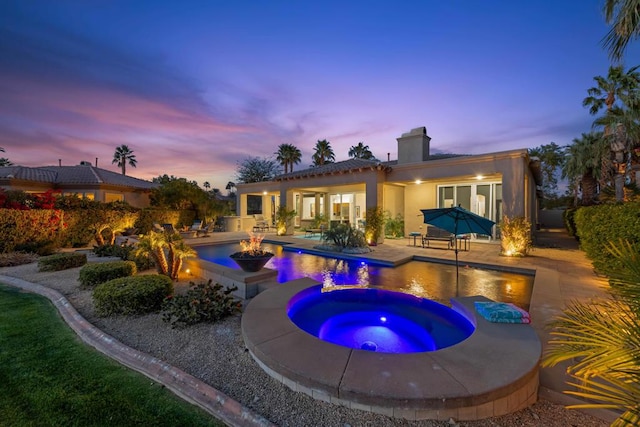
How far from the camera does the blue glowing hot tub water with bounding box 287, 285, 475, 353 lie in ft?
13.4

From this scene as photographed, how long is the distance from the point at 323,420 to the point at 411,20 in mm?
12446

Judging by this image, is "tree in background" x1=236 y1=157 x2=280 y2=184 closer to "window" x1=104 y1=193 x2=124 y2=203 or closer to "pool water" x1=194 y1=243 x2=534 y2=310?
"window" x1=104 y1=193 x2=124 y2=203

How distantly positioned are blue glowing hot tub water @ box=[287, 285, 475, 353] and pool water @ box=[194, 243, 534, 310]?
1.98 feet

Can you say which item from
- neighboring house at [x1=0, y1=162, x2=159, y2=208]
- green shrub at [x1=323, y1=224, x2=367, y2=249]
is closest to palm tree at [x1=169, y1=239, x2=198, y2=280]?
green shrub at [x1=323, y1=224, x2=367, y2=249]

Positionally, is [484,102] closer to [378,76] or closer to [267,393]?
[378,76]

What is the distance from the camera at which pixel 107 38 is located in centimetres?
931

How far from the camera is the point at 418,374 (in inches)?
96.0

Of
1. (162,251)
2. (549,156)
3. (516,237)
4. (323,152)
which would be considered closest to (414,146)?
(516,237)

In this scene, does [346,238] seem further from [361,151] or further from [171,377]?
[361,151]

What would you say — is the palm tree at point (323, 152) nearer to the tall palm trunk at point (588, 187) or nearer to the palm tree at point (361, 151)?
the palm tree at point (361, 151)

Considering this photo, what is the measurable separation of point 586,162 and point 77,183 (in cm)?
3904

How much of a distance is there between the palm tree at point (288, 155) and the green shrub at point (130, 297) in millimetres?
27714

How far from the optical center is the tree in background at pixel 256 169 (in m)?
33.8

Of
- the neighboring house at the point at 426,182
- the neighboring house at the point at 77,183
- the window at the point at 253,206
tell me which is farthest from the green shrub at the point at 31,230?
the window at the point at 253,206
